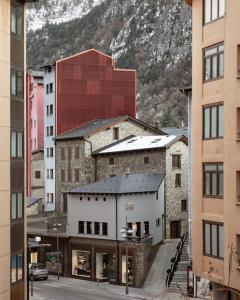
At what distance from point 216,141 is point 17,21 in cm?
1297

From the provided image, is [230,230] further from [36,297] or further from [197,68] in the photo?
[36,297]

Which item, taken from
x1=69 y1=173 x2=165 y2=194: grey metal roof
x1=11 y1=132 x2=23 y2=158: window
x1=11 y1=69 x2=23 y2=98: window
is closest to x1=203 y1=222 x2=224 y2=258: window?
x1=11 y1=132 x2=23 y2=158: window

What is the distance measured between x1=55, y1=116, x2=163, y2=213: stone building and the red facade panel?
2.40 metres

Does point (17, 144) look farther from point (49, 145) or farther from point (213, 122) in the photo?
point (49, 145)

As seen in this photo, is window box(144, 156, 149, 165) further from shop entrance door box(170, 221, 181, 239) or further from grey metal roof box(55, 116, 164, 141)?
grey metal roof box(55, 116, 164, 141)

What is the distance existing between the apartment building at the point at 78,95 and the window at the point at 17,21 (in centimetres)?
4224

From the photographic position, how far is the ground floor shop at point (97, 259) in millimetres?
56844

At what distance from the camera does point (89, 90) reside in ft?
265

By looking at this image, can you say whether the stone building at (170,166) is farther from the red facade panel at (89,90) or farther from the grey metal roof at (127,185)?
the red facade panel at (89,90)

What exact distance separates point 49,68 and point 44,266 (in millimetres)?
26685

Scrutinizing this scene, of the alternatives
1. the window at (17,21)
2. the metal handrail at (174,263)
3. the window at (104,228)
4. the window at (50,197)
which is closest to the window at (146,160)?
the window at (104,228)

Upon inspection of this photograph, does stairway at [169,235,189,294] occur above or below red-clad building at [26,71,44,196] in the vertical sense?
below

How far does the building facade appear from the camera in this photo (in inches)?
2269

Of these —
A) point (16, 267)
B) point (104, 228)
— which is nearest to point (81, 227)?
point (104, 228)
